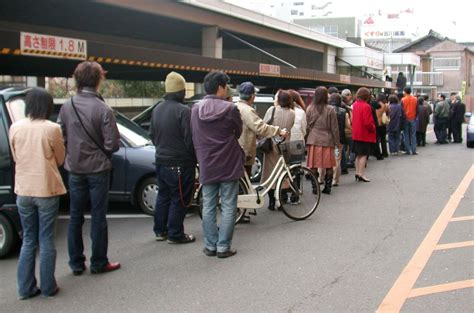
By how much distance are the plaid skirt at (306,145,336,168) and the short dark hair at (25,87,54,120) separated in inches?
211

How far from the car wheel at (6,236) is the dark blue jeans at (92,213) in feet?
3.31

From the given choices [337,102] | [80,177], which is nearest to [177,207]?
[80,177]

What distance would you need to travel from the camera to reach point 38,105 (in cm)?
446

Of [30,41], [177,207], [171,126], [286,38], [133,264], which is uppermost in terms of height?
[286,38]

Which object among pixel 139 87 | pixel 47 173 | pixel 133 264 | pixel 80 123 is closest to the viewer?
pixel 47 173

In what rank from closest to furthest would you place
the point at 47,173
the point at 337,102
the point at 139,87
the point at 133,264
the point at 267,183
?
the point at 47,173, the point at 133,264, the point at 267,183, the point at 337,102, the point at 139,87

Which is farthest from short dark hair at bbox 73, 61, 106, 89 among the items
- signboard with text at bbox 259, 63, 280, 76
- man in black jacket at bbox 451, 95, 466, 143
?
man in black jacket at bbox 451, 95, 466, 143

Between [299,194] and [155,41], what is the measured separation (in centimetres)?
1935

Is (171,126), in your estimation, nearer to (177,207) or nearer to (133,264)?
(177,207)

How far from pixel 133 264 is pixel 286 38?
69.6 feet

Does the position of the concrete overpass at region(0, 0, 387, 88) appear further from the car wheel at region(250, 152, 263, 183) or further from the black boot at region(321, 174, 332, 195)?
the black boot at region(321, 174, 332, 195)

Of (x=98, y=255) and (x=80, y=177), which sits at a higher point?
(x=80, y=177)

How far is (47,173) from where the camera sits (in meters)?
4.49

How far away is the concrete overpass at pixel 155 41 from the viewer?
8.90 m
